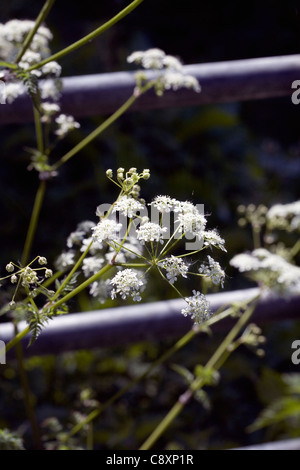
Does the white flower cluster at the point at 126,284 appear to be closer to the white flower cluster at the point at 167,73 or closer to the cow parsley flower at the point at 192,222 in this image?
the cow parsley flower at the point at 192,222

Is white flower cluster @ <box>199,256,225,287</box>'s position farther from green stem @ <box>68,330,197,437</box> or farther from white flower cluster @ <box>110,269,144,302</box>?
green stem @ <box>68,330,197,437</box>

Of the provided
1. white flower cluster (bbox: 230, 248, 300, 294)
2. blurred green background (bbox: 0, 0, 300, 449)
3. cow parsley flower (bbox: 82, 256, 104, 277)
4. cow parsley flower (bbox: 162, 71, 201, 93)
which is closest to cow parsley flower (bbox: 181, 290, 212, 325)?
cow parsley flower (bbox: 82, 256, 104, 277)

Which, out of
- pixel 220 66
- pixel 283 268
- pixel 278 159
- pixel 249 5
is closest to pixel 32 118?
pixel 220 66

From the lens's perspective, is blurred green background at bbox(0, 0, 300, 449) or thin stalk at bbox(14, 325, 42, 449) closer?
thin stalk at bbox(14, 325, 42, 449)

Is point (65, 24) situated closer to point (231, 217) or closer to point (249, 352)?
point (231, 217)

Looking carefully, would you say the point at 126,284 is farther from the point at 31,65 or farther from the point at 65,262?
the point at 31,65

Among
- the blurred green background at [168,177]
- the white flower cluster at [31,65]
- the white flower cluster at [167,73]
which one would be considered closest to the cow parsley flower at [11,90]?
the white flower cluster at [31,65]

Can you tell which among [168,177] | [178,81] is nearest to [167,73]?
[178,81]
